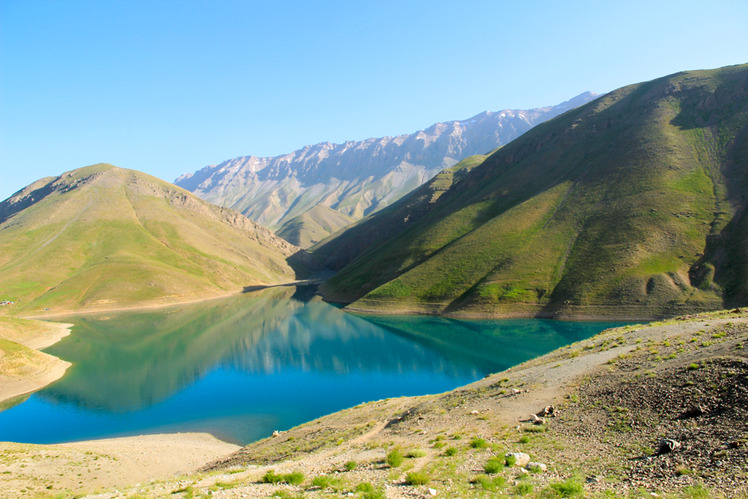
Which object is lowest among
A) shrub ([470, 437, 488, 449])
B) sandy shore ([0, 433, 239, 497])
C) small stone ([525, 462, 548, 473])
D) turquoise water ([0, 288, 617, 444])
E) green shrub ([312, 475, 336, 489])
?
turquoise water ([0, 288, 617, 444])

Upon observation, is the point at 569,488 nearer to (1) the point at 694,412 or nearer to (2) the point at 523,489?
(2) the point at 523,489

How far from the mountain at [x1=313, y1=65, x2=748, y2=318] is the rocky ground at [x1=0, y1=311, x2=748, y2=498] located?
209ft

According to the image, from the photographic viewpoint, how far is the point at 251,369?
2776 inches

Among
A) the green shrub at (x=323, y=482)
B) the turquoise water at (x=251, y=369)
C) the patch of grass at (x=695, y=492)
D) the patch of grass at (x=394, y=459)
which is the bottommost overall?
the turquoise water at (x=251, y=369)

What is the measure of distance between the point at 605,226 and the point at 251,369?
9256 centimetres

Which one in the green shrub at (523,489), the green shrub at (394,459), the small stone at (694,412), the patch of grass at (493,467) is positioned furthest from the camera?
the green shrub at (394,459)

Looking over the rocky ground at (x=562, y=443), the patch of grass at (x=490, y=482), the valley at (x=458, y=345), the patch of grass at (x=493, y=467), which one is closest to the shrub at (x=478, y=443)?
the rocky ground at (x=562, y=443)

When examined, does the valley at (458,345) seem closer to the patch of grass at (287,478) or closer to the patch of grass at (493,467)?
the patch of grass at (287,478)

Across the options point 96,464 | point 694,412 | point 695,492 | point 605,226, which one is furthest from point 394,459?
point 605,226

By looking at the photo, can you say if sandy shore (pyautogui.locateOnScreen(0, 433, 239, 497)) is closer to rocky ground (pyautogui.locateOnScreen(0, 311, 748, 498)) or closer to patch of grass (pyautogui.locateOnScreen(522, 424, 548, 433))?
rocky ground (pyautogui.locateOnScreen(0, 311, 748, 498))

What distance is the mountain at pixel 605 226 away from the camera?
275 ft

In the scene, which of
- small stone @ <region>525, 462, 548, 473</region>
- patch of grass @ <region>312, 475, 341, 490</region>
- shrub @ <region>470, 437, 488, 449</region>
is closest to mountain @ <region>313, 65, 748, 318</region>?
shrub @ <region>470, 437, 488, 449</region>

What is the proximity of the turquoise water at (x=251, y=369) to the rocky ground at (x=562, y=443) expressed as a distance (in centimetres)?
2143

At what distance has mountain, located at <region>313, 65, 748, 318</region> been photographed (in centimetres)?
8388
